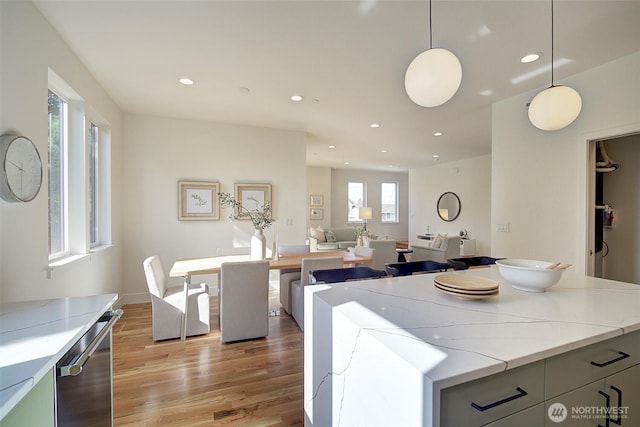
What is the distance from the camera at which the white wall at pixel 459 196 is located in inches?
285

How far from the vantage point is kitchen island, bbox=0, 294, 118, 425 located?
2.53ft

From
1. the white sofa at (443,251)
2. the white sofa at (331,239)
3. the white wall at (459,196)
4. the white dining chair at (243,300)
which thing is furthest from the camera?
the white sofa at (331,239)

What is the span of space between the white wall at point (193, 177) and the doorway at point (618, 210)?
13.0ft

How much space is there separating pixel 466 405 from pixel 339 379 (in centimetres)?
57

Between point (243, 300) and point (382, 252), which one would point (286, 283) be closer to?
point (243, 300)

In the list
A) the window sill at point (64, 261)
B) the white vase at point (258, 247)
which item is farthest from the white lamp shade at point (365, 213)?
the window sill at point (64, 261)

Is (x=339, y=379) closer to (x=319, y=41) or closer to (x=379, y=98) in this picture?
(x=319, y=41)

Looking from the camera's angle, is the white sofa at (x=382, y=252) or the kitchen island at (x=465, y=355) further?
the white sofa at (x=382, y=252)

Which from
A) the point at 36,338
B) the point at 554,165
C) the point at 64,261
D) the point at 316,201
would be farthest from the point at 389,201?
the point at 36,338

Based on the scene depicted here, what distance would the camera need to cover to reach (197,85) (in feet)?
10.1

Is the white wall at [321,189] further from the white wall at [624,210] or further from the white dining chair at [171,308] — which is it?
the white wall at [624,210]

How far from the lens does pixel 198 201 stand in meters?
4.33

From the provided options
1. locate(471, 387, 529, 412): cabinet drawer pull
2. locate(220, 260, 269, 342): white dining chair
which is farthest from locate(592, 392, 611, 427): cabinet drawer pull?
locate(220, 260, 269, 342): white dining chair

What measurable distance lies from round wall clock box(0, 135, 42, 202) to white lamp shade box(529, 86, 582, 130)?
324 cm
